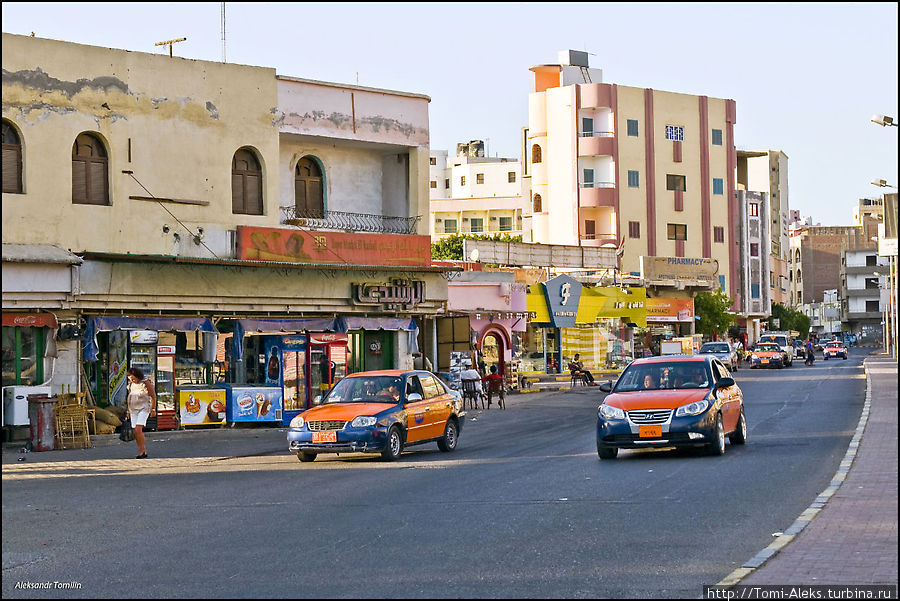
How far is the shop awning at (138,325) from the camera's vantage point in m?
28.8

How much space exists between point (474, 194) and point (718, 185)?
111 ft

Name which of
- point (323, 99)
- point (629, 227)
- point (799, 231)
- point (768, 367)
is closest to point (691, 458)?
point (323, 99)

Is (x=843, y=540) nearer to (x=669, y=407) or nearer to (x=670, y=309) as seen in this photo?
(x=669, y=407)

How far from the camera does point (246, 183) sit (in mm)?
33281

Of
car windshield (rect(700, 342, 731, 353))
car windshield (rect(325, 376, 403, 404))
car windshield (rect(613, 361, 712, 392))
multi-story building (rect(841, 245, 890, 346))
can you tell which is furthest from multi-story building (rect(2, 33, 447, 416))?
multi-story building (rect(841, 245, 890, 346))

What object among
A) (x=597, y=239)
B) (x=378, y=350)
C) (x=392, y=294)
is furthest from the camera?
(x=597, y=239)

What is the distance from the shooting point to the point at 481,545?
11.4 meters

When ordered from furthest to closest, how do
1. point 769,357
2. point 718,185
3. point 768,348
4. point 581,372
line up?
1. point 718,185
2. point 768,348
3. point 769,357
4. point 581,372

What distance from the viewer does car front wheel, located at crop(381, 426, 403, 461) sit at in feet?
68.8

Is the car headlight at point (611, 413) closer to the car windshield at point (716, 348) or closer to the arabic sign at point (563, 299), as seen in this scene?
the arabic sign at point (563, 299)

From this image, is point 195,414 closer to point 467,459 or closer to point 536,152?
point 467,459

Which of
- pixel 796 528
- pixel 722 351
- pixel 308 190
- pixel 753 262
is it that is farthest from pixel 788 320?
pixel 796 528

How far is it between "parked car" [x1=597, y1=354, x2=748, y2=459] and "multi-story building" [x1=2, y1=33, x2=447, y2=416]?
13235 millimetres

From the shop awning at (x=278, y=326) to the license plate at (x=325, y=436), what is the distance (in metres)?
11.6
